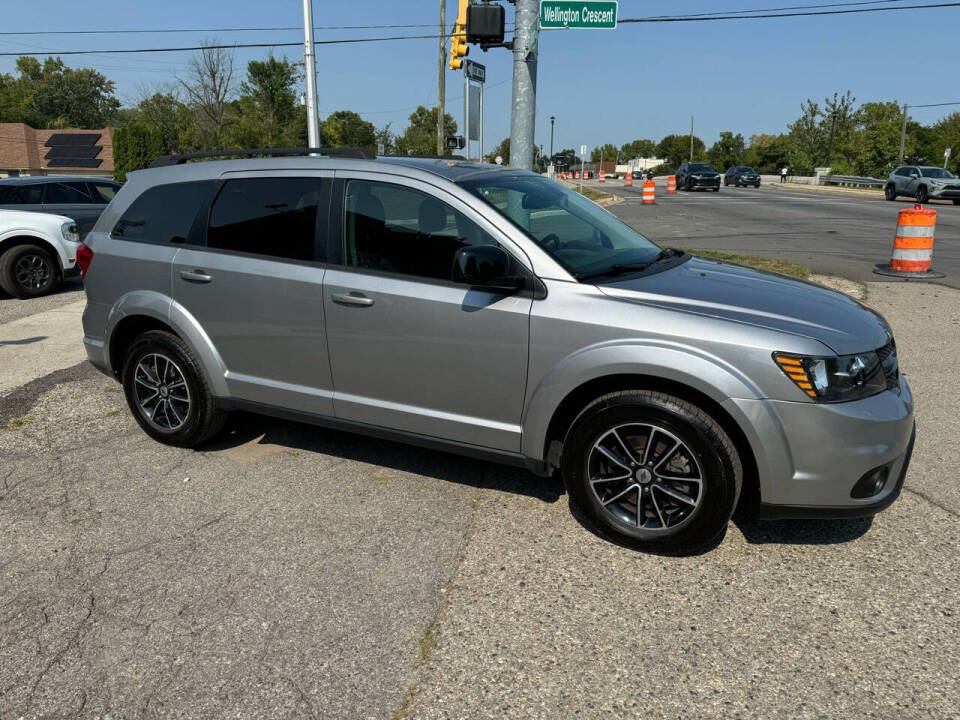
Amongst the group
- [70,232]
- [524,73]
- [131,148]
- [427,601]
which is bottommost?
[427,601]

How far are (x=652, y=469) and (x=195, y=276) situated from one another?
2872 mm

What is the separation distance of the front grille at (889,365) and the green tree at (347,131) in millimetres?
69498

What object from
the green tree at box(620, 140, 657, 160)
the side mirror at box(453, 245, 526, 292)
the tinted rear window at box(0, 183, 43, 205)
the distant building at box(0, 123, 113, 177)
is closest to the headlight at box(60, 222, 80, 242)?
the tinted rear window at box(0, 183, 43, 205)

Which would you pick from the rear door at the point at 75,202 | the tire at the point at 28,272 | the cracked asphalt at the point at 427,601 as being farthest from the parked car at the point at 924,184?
the tire at the point at 28,272

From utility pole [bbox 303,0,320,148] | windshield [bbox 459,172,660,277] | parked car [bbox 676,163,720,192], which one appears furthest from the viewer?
parked car [bbox 676,163,720,192]

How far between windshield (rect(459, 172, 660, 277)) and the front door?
0.26 m

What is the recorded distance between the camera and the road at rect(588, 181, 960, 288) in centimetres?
1300

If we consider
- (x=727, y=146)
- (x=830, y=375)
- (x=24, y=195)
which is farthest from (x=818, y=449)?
(x=727, y=146)

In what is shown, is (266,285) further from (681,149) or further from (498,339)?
(681,149)

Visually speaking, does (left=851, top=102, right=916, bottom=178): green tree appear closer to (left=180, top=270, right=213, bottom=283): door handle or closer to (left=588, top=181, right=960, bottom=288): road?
(left=588, top=181, right=960, bottom=288): road

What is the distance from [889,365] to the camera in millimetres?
3533

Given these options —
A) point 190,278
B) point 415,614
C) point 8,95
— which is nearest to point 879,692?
point 415,614

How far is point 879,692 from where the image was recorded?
8.68ft

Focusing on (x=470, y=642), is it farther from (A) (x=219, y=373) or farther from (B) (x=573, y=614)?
(A) (x=219, y=373)
